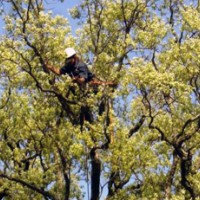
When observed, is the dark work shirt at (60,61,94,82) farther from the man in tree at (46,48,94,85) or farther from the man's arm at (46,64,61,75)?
the man's arm at (46,64,61,75)

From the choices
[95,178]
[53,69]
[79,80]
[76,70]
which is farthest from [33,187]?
[76,70]

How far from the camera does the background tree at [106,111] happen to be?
18344 millimetres

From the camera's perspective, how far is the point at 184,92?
1788 cm

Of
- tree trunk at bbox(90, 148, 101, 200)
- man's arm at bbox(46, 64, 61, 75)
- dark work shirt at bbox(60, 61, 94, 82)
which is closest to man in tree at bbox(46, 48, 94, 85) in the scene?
dark work shirt at bbox(60, 61, 94, 82)

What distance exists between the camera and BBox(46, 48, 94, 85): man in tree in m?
17.2

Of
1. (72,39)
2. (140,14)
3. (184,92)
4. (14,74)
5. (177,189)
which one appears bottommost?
(177,189)

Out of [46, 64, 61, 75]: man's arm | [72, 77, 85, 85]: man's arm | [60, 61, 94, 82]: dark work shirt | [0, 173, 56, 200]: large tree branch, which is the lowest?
[0, 173, 56, 200]: large tree branch

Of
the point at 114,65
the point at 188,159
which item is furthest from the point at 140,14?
the point at 188,159

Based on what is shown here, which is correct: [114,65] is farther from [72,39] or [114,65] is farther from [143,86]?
[143,86]

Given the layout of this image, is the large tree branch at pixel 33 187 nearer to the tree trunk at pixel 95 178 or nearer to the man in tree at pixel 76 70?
the tree trunk at pixel 95 178

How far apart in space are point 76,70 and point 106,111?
1.86m

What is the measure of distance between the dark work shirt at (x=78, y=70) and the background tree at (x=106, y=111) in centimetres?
25

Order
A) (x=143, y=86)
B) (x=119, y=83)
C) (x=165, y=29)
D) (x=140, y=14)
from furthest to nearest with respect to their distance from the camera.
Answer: (x=140, y=14) → (x=165, y=29) → (x=119, y=83) → (x=143, y=86)

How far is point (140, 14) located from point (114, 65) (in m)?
Answer: 3.08
